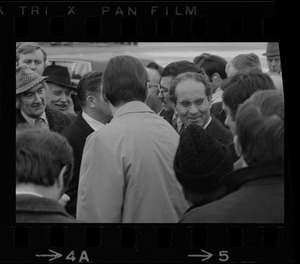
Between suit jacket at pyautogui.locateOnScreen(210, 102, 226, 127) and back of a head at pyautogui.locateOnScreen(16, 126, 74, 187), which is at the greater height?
suit jacket at pyautogui.locateOnScreen(210, 102, 226, 127)

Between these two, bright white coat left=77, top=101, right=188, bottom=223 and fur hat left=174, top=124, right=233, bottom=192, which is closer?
bright white coat left=77, top=101, right=188, bottom=223

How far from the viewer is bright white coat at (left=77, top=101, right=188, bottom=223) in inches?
374

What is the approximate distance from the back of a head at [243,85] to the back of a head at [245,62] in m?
0.04

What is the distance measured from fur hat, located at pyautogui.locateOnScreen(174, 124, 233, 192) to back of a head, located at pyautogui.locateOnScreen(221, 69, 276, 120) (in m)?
0.41

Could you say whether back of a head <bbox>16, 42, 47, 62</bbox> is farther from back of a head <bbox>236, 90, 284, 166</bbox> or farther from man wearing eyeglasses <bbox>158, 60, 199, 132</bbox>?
back of a head <bbox>236, 90, 284, 166</bbox>

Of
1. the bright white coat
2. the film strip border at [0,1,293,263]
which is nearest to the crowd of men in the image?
the bright white coat

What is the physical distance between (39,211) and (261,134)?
2.05m

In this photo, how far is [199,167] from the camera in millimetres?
9625

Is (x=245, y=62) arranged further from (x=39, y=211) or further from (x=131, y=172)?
(x=39, y=211)

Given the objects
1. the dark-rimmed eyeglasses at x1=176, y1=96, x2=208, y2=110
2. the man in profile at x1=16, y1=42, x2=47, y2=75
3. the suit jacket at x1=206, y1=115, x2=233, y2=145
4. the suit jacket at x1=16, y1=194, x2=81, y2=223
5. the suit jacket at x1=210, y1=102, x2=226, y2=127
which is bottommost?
the suit jacket at x1=16, y1=194, x2=81, y2=223

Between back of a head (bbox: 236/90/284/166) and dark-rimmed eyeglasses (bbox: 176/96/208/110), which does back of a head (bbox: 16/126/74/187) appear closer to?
dark-rimmed eyeglasses (bbox: 176/96/208/110)
